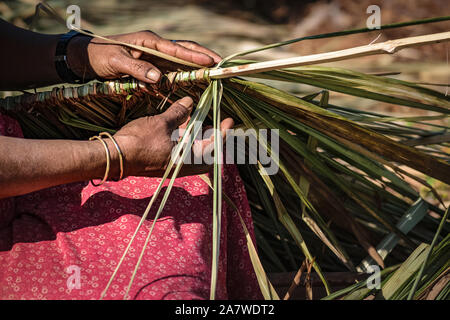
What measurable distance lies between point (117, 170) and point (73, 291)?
0.26m

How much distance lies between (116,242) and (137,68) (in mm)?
406

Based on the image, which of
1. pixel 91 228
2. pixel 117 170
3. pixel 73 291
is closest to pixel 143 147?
pixel 117 170

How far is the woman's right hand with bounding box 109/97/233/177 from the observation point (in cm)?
108

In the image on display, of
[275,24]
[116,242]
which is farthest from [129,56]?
[275,24]

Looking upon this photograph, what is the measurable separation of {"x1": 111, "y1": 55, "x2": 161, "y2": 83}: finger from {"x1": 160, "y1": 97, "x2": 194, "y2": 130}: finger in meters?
0.08

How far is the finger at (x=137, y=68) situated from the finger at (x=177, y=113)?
0.26 feet

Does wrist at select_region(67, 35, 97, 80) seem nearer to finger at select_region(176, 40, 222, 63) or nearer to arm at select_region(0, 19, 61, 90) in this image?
arm at select_region(0, 19, 61, 90)

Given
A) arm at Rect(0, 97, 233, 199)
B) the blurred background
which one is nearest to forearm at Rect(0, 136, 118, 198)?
arm at Rect(0, 97, 233, 199)

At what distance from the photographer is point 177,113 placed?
115cm

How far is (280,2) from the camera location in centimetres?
382

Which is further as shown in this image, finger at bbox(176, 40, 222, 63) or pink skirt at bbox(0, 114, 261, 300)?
finger at bbox(176, 40, 222, 63)

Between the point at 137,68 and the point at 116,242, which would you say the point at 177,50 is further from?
the point at 116,242

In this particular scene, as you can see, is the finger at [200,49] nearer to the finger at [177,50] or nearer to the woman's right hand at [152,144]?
the finger at [177,50]
